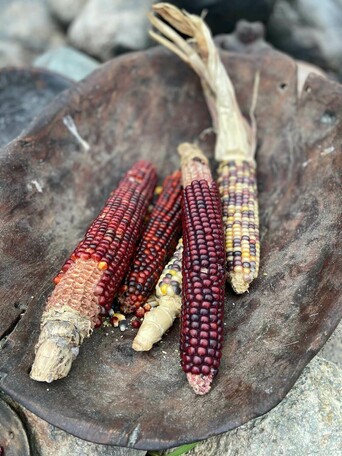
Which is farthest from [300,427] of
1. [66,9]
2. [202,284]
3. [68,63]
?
[66,9]

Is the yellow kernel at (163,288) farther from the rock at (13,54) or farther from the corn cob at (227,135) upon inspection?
the rock at (13,54)

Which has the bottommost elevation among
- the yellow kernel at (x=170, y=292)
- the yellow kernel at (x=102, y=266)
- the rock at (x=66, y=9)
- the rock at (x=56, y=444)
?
the rock at (x=56, y=444)

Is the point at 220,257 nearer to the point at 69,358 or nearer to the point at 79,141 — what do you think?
the point at 69,358

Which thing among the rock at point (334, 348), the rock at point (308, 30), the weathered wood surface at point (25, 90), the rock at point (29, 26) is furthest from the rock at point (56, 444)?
the rock at point (308, 30)

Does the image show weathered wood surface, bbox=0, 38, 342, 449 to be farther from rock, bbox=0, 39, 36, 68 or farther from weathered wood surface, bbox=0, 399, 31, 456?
rock, bbox=0, 39, 36, 68

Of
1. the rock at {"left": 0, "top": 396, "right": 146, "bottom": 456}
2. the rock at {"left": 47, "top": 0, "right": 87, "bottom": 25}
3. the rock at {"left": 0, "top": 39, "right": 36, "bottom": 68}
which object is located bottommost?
the rock at {"left": 0, "top": 396, "right": 146, "bottom": 456}

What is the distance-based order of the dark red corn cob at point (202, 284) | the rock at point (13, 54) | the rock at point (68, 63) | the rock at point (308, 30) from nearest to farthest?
1. the dark red corn cob at point (202, 284)
2. the rock at point (68, 63)
3. the rock at point (308, 30)
4. the rock at point (13, 54)

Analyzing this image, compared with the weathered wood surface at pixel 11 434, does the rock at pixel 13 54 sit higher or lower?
higher

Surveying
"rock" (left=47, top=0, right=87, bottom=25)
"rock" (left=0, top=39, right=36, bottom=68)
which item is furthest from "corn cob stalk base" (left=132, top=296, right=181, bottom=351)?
"rock" (left=47, top=0, right=87, bottom=25)
